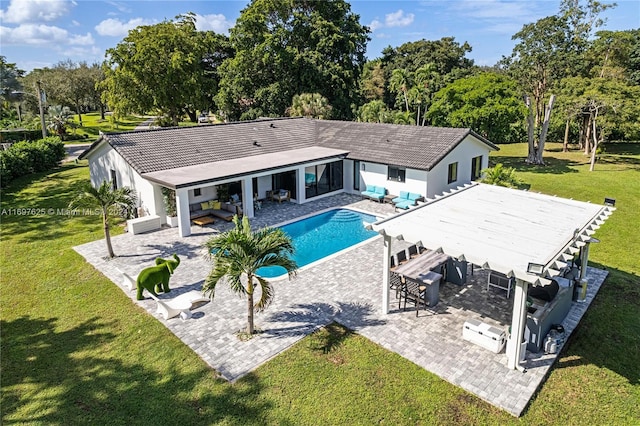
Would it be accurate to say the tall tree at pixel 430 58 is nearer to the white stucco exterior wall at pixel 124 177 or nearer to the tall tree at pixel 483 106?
the tall tree at pixel 483 106

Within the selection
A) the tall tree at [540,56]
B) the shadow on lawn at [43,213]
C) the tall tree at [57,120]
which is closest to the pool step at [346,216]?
the shadow on lawn at [43,213]

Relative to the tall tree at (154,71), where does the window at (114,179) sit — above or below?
below

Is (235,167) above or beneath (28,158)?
above

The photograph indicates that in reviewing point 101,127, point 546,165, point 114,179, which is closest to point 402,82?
point 546,165

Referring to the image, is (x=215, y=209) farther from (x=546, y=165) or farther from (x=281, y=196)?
(x=546, y=165)

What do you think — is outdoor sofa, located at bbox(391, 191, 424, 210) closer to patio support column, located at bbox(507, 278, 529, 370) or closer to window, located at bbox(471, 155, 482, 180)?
window, located at bbox(471, 155, 482, 180)

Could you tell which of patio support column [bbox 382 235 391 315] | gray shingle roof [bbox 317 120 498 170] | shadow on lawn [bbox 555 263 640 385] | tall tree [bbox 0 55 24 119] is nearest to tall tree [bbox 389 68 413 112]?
gray shingle roof [bbox 317 120 498 170]

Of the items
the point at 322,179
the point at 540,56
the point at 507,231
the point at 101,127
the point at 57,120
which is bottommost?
the point at 322,179
